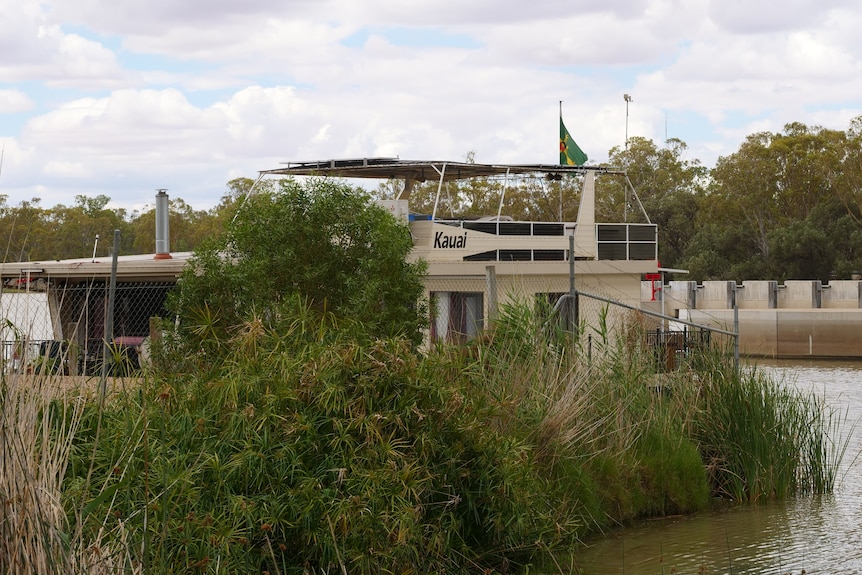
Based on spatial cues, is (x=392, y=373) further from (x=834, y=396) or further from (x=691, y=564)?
(x=834, y=396)

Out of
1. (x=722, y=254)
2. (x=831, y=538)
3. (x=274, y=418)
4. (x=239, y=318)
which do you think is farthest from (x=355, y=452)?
(x=722, y=254)

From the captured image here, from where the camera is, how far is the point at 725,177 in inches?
2817

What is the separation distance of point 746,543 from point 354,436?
16.4ft

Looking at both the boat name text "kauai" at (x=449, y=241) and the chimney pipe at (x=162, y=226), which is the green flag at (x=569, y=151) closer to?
the boat name text "kauai" at (x=449, y=241)

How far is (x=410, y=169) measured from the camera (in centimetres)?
2216

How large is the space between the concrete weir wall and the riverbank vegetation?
93.6 feet

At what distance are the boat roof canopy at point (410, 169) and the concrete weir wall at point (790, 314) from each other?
63.0 feet

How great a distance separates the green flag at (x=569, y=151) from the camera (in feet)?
79.9

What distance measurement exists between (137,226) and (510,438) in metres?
62.6

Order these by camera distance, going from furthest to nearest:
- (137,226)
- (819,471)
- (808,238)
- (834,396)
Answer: (137,226)
(808,238)
(834,396)
(819,471)

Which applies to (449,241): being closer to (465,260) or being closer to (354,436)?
(465,260)

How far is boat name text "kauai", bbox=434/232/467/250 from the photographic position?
68.5 feet

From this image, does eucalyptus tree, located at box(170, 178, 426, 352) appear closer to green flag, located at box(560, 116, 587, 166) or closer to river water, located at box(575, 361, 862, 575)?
river water, located at box(575, 361, 862, 575)

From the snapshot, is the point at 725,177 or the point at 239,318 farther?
the point at 725,177
